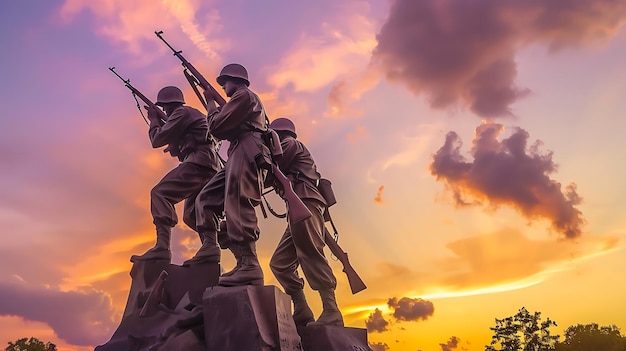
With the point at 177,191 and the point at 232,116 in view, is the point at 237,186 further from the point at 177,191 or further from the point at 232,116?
the point at 177,191

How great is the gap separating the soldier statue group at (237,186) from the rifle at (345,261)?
20 cm

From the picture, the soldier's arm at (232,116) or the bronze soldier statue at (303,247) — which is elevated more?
the soldier's arm at (232,116)

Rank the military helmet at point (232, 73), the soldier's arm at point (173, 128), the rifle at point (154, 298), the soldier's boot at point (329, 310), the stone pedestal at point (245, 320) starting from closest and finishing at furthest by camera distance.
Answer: the stone pedestal at point (245, 320), the rifle at point (154, 298), the military helmet at point (232, 73), the soldier's boot at point (329, 310), the soldier's arm at point (173, 128)

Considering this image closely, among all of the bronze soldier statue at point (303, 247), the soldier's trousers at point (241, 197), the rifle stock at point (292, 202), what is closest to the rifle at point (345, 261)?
the bronze soldier statue at point (303, 247)

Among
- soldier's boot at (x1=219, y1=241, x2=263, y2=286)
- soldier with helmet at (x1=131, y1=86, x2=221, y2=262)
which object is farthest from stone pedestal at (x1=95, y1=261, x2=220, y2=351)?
soldier's boot at (x1=219, y1=241, x2=263, y2=286)

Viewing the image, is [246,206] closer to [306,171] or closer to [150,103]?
[306,171]

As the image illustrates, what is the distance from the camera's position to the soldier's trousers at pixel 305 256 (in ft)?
28.0

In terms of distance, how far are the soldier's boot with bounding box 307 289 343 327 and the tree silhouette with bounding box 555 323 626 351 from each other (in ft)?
69.8

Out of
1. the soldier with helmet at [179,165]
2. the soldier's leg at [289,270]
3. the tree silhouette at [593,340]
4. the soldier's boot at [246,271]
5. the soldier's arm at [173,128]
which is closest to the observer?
the soldier's boot at [246,271]

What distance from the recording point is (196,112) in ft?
31.7

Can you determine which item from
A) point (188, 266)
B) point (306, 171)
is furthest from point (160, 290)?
point (306, 171)

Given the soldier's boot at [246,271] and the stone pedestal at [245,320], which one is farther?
the soldier's boot at [246,271]

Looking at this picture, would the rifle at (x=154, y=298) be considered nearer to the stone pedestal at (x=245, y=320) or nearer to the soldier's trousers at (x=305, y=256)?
the stone pedestal at (x=245, y=320)

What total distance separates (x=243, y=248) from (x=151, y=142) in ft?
10.2
